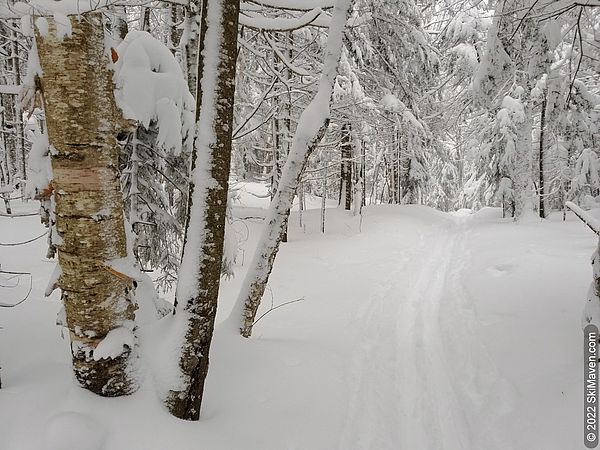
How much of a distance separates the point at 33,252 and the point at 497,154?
17139 mm

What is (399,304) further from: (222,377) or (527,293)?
(222,377)

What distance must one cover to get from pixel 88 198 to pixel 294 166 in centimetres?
217

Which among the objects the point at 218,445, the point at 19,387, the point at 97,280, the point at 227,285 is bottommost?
the point at 227,285

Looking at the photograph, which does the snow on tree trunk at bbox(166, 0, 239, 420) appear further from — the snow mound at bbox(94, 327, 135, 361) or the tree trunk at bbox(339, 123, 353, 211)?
the tree trunk at bbox(339, 123, 353, 211)

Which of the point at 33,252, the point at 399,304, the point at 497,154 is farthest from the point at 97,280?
the point at 497,154

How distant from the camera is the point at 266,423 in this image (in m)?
3.42

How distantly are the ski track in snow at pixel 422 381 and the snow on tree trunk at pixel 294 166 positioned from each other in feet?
5.04

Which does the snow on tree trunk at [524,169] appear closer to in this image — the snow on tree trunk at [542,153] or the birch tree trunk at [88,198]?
the snow on tree trunk at [542,153]

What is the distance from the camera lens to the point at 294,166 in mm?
4254

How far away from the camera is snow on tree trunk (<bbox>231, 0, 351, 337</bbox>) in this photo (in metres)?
4.13

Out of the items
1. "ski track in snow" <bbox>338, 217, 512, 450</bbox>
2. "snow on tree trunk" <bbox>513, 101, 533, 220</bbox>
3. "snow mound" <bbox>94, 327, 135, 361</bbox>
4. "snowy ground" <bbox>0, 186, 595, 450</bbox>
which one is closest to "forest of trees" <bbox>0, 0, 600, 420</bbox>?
"snow mound" <bbox>94, 327, 135, 361</bbox>

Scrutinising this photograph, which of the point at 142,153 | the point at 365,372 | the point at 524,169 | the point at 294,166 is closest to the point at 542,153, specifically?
the point at 524,169

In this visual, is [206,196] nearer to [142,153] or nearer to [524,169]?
[142,153]

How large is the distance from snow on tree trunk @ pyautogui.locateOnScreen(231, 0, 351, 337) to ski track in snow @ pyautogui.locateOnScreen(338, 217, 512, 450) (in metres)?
1.54
